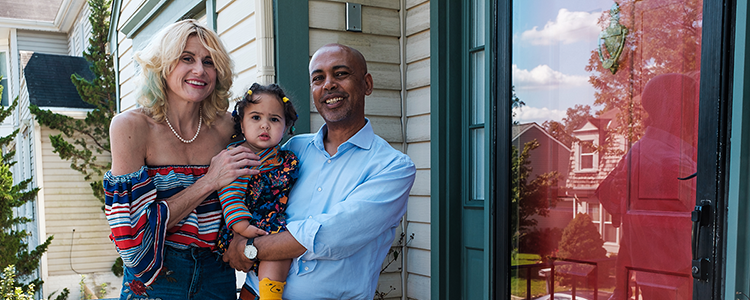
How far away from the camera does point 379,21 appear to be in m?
3.10

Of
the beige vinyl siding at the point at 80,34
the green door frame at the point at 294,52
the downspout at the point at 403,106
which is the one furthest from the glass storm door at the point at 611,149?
the beige vinyl siding at the point at 80,34

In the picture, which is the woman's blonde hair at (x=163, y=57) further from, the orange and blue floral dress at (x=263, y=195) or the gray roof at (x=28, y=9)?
the gray roof at (x=28, y=9)

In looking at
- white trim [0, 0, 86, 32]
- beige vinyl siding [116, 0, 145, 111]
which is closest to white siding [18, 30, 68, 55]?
white trim [0, 0, 86, 32]

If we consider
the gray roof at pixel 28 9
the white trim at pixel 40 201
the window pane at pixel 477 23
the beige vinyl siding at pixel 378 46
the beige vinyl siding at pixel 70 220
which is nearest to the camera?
the window pane at pixel 477 23

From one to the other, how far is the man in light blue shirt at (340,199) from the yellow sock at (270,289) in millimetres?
77

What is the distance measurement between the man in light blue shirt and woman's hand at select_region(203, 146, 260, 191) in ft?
0.72

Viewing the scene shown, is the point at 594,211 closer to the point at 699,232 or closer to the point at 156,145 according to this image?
the point at 699,232

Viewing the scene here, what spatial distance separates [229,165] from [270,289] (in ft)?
1.47

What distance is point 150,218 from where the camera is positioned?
1635mm

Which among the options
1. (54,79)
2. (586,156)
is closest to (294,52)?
(586,156)

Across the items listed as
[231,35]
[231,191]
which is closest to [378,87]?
[231,35]

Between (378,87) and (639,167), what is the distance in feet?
5.34

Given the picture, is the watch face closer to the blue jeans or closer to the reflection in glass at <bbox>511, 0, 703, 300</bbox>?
the blue jeans

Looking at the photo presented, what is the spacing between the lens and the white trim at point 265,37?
282 centimetres
